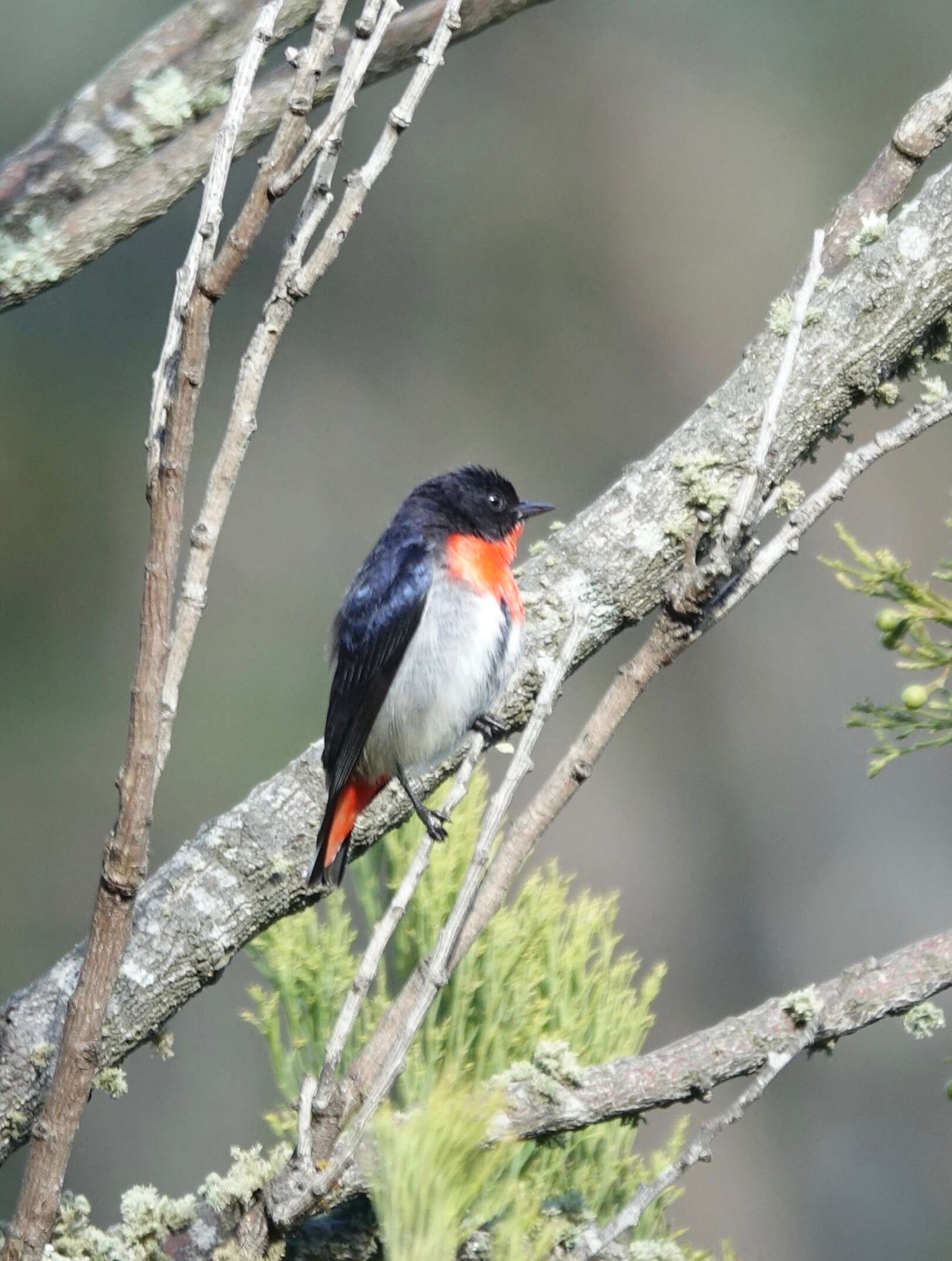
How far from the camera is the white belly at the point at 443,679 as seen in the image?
2340 millimetres

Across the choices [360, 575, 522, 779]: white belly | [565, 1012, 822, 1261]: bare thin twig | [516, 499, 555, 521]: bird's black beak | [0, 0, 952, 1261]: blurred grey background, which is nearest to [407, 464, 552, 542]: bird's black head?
[516, 499, 555, 521]: bird's black beak

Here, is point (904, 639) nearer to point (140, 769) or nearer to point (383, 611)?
point (140, 769)

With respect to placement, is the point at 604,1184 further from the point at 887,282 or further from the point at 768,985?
the point at 768,985

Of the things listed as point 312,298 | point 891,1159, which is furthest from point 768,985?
point 312,298

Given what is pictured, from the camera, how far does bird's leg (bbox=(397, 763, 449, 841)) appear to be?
165cm

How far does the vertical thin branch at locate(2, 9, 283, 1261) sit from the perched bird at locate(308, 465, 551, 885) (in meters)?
0.91

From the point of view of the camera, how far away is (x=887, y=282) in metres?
1.98

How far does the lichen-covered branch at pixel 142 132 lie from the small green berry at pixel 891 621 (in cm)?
114

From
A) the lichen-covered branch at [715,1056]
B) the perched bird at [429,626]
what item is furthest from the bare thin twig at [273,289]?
the perched bird at [429,626]

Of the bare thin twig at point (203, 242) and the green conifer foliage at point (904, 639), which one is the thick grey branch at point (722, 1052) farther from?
the bare thin twig at point (203, 242)

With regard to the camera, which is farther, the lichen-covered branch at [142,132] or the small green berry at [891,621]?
the lichen-covered branch at [142,132]

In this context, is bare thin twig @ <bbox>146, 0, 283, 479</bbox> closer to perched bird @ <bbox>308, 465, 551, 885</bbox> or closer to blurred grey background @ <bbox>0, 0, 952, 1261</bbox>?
perched bird @ <bbox>308, 465, 551, 885</bbox>

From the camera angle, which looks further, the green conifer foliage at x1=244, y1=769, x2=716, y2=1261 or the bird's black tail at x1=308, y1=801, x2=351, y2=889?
the bird's black tail at x1=308, y1=801, x2=351, y2=889

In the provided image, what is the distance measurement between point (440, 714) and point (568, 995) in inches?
29.8
